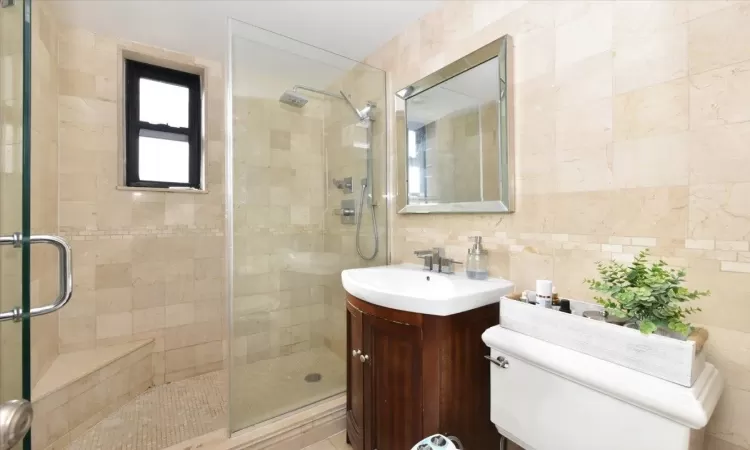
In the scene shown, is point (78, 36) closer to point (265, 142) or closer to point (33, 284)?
point (265, 142)

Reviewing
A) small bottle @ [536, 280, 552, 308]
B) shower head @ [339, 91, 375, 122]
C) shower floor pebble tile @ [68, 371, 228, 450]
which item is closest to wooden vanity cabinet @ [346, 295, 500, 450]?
small bottle @ [536, 280, 552, 308]

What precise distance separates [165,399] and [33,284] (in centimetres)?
98

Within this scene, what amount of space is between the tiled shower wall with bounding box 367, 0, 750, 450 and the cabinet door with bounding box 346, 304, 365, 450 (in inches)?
26.8

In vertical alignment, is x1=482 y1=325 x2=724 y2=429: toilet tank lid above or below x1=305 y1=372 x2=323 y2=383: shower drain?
above

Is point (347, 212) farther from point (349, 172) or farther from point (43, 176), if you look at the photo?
point (43, 176)

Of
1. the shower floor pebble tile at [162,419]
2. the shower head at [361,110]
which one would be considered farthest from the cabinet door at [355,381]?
the shower head at [361,110]

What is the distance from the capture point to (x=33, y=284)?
1.54 metres

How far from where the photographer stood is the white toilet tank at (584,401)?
0.66 metres

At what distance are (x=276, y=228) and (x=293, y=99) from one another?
2.80 ft

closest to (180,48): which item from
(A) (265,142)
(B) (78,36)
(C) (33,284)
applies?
(B) (78,36)

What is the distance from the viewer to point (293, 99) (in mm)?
2000

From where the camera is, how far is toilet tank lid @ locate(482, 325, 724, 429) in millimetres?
643

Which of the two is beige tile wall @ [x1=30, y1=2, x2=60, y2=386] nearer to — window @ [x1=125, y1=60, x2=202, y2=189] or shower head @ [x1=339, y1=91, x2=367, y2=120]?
window @ [x1=125, y1=60, x2=202, y2=189]

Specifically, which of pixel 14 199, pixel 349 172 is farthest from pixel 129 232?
pixel 14 199
